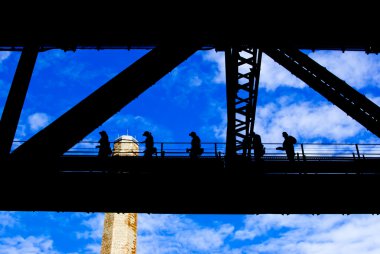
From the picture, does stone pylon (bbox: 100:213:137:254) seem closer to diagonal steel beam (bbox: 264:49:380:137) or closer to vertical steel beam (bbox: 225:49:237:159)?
vertical steel beam (bbox: 225:49:237:159)

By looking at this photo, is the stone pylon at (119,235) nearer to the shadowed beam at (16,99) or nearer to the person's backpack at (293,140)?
the person's backpack at (293,140)

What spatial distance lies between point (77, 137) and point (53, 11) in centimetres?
416

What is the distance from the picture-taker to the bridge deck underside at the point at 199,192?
6.95 metres

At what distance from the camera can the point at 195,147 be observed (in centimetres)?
1060

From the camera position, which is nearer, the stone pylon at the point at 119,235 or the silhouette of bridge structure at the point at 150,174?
the silhouette of bridge structure at the point at 150,174

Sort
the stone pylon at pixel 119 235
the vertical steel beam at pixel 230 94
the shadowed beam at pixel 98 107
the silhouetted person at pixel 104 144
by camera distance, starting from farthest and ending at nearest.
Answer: the stone pylon at pixel 119 235, the vertical steel beam at pixel 230 94, the silhouetted person at pixel 104 144, the shadowed beam at pixel 98 107

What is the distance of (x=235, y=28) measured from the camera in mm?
9203

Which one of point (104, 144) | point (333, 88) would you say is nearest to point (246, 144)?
point (333, 88)

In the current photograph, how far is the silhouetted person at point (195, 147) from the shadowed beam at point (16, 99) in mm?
4665

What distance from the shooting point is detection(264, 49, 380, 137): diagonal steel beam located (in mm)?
8938

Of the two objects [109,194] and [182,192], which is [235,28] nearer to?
[182,192]

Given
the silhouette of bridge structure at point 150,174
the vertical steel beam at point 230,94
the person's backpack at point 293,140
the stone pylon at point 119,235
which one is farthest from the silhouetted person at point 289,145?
the stone pylon at point 119,235

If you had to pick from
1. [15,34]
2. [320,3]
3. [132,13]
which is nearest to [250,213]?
[320,3]

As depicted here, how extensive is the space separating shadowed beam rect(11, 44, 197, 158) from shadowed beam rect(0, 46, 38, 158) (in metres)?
0.89
